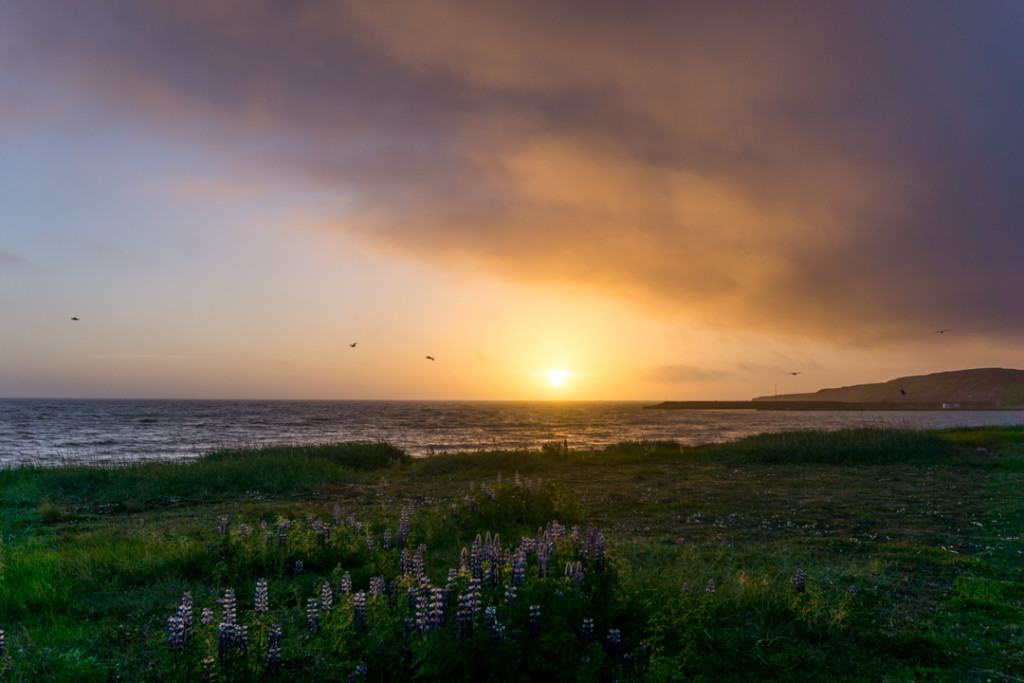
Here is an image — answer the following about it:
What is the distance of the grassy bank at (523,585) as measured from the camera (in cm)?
459

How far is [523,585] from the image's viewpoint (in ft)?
16.8

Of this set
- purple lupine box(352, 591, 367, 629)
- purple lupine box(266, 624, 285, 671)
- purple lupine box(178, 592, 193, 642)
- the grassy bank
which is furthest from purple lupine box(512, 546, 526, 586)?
purple lupine box(178, 592, 193, 642)

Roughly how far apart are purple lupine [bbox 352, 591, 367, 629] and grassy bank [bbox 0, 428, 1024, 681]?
0.05 ft

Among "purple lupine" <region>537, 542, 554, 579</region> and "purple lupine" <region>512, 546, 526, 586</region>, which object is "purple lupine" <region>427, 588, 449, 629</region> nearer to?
"purple lupine" <region>512, 546, 526, 586</region>

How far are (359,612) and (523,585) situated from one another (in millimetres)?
1497

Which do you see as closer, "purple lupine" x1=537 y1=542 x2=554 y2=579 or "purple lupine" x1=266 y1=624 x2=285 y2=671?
"purple lupine" x1=266 y1=624 x2=285 y2=671

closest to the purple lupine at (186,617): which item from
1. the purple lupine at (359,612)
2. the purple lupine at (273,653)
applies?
the purple lupine at (273,653)

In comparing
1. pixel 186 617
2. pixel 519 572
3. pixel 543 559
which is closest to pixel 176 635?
pixel 186 617

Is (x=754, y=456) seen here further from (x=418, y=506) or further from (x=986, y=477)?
(x=418, y=506)

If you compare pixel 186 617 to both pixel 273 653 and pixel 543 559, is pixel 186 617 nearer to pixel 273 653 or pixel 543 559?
pixel 273 653

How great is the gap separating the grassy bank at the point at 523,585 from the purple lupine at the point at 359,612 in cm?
2

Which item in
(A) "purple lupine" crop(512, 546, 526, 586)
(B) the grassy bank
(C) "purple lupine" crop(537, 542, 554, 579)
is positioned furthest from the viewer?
(C) "purple lupine" crop(537, 542, 554, 579)

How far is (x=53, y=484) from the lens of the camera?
18.9 m

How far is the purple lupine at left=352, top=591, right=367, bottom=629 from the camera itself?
16.0 feet
